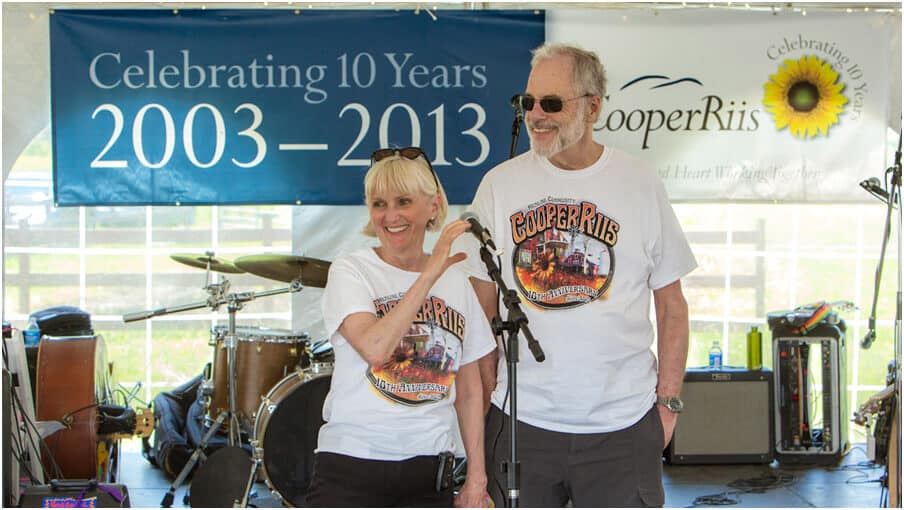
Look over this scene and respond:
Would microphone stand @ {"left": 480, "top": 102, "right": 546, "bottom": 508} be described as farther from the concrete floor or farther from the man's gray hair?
the concrete floor

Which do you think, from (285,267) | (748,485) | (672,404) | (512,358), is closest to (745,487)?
(748,485)

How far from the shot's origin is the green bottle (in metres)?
6.15

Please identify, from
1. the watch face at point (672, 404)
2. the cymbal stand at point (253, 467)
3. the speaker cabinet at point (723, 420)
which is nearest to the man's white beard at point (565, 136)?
the watch face at point (672, 404)

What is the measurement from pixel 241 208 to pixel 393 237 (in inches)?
148

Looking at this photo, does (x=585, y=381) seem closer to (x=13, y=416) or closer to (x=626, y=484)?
(x=626, y=484)

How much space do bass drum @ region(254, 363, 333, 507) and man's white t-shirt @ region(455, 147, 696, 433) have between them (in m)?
2.05

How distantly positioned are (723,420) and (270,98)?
10.7ft

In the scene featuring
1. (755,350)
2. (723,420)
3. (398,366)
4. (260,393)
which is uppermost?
(398,366)

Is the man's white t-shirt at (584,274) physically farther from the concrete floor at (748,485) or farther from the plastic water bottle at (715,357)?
the plastic water bottle at (715,357)

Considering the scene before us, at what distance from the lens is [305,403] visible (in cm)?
455

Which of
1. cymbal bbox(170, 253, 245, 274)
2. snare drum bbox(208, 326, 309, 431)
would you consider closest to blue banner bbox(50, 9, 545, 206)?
cymbal bbox(170, 253, 245, 274)

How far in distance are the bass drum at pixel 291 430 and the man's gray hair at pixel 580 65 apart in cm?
229

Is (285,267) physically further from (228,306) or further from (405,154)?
(405,154)

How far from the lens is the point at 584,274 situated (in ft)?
8.61
